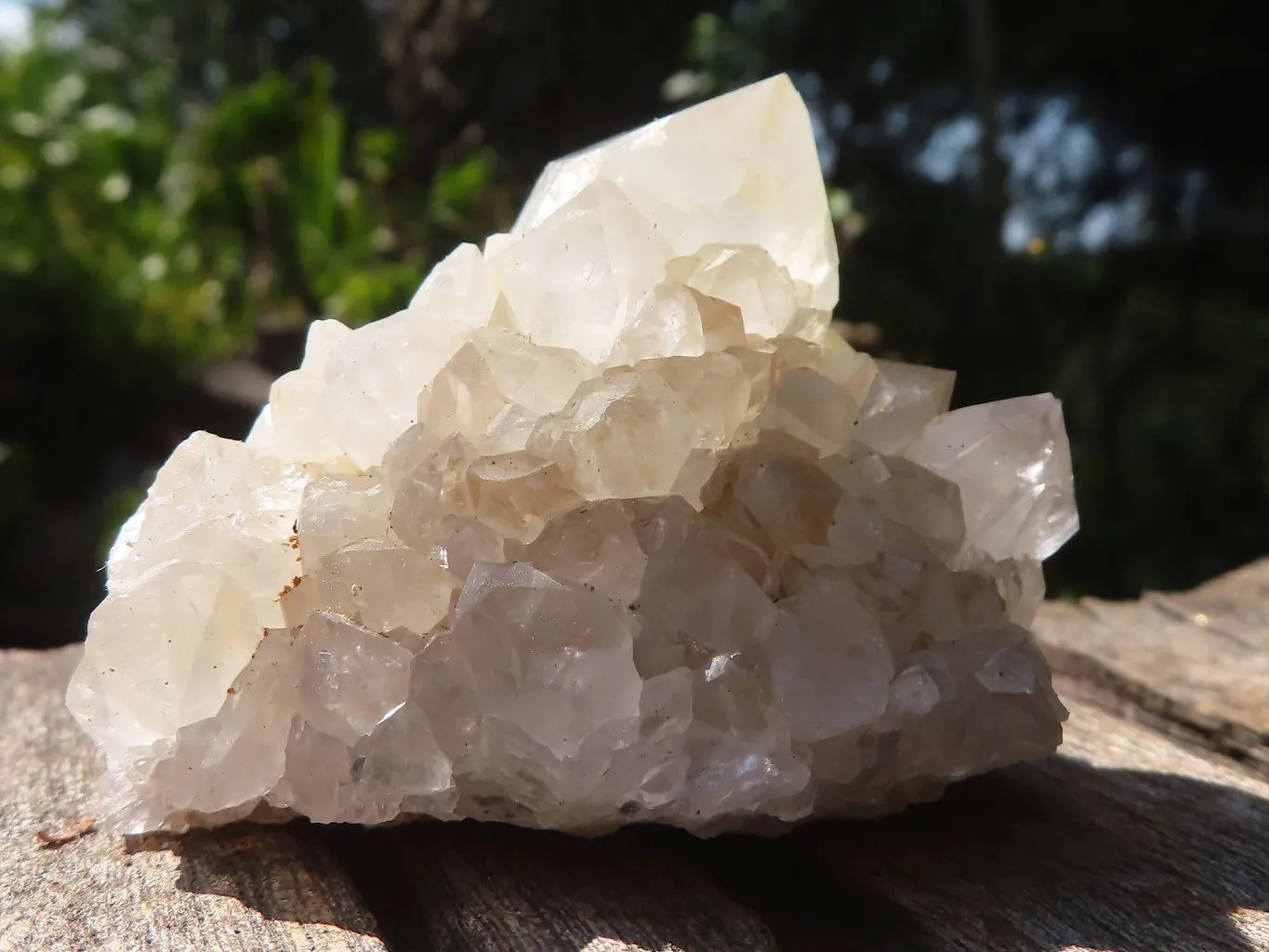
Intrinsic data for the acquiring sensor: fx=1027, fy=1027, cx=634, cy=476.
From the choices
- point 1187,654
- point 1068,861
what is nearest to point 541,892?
point 1068,861

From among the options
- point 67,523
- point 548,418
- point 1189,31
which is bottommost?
point 67,523

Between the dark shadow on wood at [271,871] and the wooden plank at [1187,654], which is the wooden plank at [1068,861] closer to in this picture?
the wooden plank at [1187,654]

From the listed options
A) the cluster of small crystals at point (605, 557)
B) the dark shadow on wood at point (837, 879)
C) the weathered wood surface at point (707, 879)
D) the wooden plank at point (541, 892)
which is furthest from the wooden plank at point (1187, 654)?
the wooden plank at point (541, 892)

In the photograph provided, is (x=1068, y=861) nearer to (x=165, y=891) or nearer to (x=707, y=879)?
(x=707, y=879)

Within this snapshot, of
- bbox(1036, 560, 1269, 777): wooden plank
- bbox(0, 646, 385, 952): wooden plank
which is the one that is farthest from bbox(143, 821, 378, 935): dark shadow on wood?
bbox(1036, 560, 1269, 777): wooden plank

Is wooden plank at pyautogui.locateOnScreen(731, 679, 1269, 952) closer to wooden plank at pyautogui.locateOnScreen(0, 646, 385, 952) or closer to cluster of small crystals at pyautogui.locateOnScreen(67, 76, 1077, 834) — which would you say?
cluster of small crystals at pyautogui.locateOnScreen(67, 76, 1077, 834)

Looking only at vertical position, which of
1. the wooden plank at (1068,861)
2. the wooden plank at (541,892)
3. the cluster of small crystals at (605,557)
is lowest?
the wooden plank at (1068,861)

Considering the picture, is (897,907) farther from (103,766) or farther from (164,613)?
(103,766)

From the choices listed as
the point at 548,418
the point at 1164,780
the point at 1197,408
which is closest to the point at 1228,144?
the point at 1197,408
